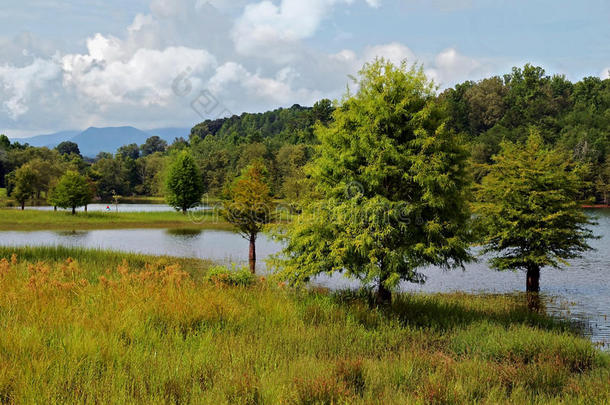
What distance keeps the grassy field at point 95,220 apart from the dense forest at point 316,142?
1219 cm

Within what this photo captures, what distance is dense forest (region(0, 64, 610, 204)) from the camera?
289 ft

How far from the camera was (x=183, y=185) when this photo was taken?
69.4 meters

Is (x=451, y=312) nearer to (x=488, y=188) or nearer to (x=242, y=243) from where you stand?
(x=488, y=188)

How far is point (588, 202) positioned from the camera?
1923 cm

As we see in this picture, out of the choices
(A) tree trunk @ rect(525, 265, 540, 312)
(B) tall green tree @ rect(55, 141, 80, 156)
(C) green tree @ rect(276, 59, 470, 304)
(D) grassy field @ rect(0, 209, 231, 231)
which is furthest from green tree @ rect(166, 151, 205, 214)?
(B) tall green tree @ rect(55, 141, 80, 156)

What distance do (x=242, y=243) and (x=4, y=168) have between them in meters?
91.1

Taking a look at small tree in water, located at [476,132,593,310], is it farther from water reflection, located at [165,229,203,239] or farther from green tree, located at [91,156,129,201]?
green tree, located at [91,156,129,201]

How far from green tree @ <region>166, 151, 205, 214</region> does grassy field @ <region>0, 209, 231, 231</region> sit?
335 centimetres

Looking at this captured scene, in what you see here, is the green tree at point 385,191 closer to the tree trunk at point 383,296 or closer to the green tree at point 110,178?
the tree trunk at point 383,296

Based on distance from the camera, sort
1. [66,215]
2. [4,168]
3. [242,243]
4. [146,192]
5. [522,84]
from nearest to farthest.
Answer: [242,243]
[66,215]
[4,168]
[146,192]
[522,84]

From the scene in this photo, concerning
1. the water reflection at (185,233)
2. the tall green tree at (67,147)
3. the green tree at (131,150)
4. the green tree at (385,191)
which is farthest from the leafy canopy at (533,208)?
the tall green tree at (67,147)

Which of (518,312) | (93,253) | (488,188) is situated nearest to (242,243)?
(93,253)

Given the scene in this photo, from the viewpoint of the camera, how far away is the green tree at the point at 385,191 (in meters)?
11.5

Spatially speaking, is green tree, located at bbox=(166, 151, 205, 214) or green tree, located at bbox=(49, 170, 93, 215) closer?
green tree, located at bbox=(49, 170, 93, 215)
